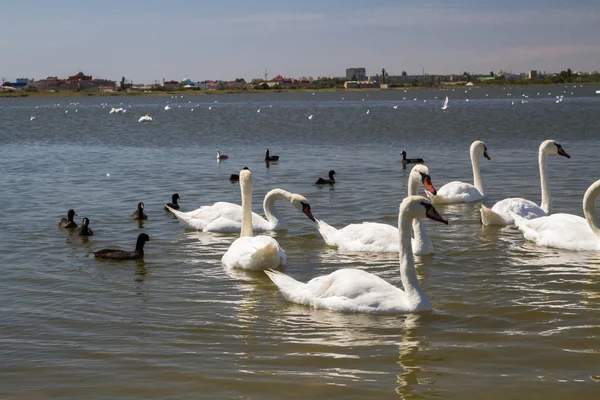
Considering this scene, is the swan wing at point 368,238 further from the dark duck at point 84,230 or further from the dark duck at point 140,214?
the dark duck at point 140,214

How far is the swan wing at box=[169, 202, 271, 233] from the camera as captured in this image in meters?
13.5

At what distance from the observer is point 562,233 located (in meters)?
11.4

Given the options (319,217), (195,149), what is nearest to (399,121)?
(195,149)

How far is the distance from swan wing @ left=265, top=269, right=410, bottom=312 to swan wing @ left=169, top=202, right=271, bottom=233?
4.89m

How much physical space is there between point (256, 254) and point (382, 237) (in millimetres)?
1906

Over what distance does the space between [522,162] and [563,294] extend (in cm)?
1431

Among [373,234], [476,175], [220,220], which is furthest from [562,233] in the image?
[476,175]

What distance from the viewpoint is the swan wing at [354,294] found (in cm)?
838

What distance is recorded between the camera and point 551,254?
11.2m

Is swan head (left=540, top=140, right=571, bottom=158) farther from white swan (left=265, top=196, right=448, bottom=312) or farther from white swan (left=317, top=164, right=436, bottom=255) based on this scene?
white swan (left=265, top=196, right=448, bottom=312)

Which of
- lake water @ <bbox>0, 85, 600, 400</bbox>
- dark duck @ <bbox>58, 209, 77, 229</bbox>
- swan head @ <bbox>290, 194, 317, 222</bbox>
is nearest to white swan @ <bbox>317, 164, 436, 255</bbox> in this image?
lake water @ <bbox>0, 85, 600, 400</bbox>

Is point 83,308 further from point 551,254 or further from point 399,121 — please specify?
point 399,121

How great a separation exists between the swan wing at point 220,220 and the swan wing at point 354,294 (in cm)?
489

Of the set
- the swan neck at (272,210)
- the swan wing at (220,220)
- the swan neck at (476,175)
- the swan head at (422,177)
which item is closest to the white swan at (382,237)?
the swan head at (422,177)
